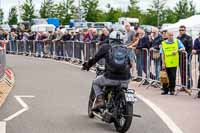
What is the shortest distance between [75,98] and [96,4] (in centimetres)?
6259

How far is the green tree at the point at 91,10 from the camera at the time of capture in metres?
74.9

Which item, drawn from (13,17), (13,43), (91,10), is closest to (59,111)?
(13,43)

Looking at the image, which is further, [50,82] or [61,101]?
[50,82]

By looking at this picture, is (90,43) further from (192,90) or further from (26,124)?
(26,124)

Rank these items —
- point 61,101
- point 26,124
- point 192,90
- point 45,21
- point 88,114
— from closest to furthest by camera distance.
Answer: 1. point 26,124
2. point 88,114
3. point 61,101
4. point 192,90
5. point 45,21

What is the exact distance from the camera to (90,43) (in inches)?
977

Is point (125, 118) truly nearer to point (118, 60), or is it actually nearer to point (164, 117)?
point (118, 60)

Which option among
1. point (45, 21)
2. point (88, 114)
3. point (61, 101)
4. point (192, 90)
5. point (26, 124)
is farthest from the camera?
point (45, 21)

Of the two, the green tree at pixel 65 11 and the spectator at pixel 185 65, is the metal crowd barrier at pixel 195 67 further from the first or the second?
the green tree at pixel 65 11

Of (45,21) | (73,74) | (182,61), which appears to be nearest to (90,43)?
(73,74)

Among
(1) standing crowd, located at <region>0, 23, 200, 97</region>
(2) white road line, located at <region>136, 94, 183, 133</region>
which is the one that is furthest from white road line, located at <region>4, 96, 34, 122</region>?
(2) white road line, located at <region>136, 94, 183, 133</region>

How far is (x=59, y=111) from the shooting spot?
37.9ft

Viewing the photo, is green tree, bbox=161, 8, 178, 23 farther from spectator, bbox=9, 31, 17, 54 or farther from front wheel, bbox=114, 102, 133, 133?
front wheel, bbox=114, 102, 133, 133

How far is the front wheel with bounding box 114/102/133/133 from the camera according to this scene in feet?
29.9
